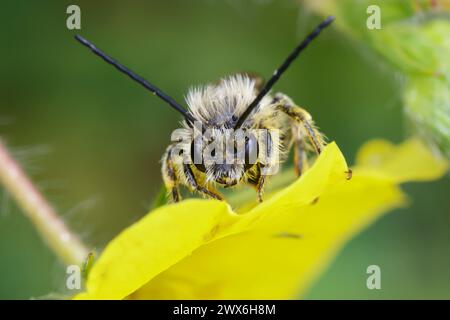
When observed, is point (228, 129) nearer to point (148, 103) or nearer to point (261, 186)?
point (261, 186)

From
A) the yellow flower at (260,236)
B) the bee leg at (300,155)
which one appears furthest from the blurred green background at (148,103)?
the bee leg at (300,155)

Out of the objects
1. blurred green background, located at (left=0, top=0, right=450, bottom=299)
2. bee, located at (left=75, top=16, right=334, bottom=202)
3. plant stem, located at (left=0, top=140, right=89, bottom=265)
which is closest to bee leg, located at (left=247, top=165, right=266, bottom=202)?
bee, located at (left=75, top=16, right=334, bottom=202)

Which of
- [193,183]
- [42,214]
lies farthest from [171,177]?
[42,214]

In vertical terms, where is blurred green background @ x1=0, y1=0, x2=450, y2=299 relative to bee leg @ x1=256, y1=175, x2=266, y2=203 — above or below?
above

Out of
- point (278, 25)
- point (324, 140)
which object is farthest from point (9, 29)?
point (324, 140)

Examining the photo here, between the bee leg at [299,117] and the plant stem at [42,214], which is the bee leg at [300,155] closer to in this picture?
the bee leg at [299,117]

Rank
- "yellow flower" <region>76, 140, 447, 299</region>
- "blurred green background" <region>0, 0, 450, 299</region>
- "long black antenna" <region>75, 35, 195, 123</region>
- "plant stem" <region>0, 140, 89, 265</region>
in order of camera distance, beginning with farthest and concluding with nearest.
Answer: "blurred green background" <region>0, 0, 450, 299</region> → "plant stem" <region>0, 140, 89, 265</region> → "long black antenna" <region>75, 35, 195, 123</region> → "yellow flower" <region>76, 140, 447, 299</region>

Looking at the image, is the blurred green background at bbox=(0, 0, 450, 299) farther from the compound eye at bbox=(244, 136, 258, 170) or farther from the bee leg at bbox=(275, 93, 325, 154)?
the compound eye at bbox=(244, 136, 258, 170)
